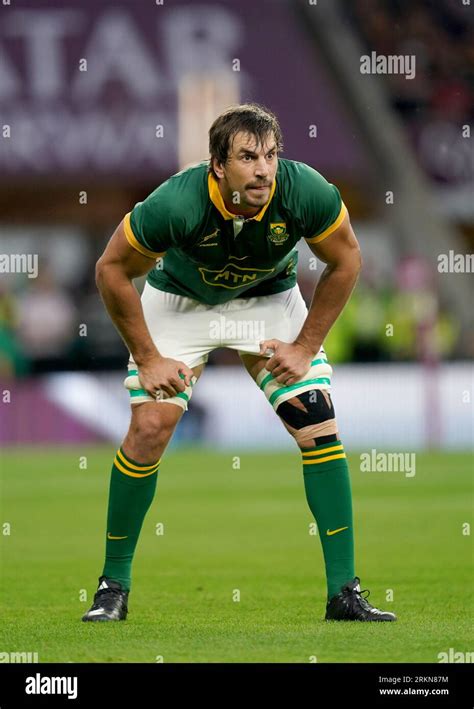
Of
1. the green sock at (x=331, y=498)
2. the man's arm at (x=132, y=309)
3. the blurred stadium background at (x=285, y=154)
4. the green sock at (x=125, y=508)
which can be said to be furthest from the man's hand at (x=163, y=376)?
the blurred stadium background at (x=285, y=154)

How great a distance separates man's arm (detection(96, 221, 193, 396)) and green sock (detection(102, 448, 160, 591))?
399mm

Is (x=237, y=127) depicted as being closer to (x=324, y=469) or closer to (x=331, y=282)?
(x=331, y=282)

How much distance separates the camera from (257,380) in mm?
7402

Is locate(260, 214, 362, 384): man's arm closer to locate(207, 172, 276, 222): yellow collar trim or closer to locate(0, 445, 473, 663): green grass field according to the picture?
locate(207, 172, 276, 222): yellow collar trim

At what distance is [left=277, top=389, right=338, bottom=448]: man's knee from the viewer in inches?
281

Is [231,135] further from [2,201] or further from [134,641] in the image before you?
[2,201]

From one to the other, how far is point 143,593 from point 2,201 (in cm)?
2071

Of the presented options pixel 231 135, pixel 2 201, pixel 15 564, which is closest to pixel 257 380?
pixel 231 135

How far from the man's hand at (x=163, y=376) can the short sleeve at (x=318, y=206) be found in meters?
0.89

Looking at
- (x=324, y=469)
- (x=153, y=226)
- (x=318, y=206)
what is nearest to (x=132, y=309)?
(x=153, y=226)

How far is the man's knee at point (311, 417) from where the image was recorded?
7145 millimetres

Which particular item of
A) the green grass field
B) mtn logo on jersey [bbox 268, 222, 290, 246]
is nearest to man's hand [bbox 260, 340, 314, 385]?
mtn logo on jersey [bbox 268, 222, 290, 246]

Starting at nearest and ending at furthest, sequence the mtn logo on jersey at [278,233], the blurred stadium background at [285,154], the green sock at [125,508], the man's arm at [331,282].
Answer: the mtn logo on jersey at [278,233] → the man's arm at [331,282] → the green sock at [125,508] → the blurred stadium background at [285,154]

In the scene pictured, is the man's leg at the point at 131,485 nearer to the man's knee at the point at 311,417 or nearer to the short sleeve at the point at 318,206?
the man's knee at the point at 311,417
